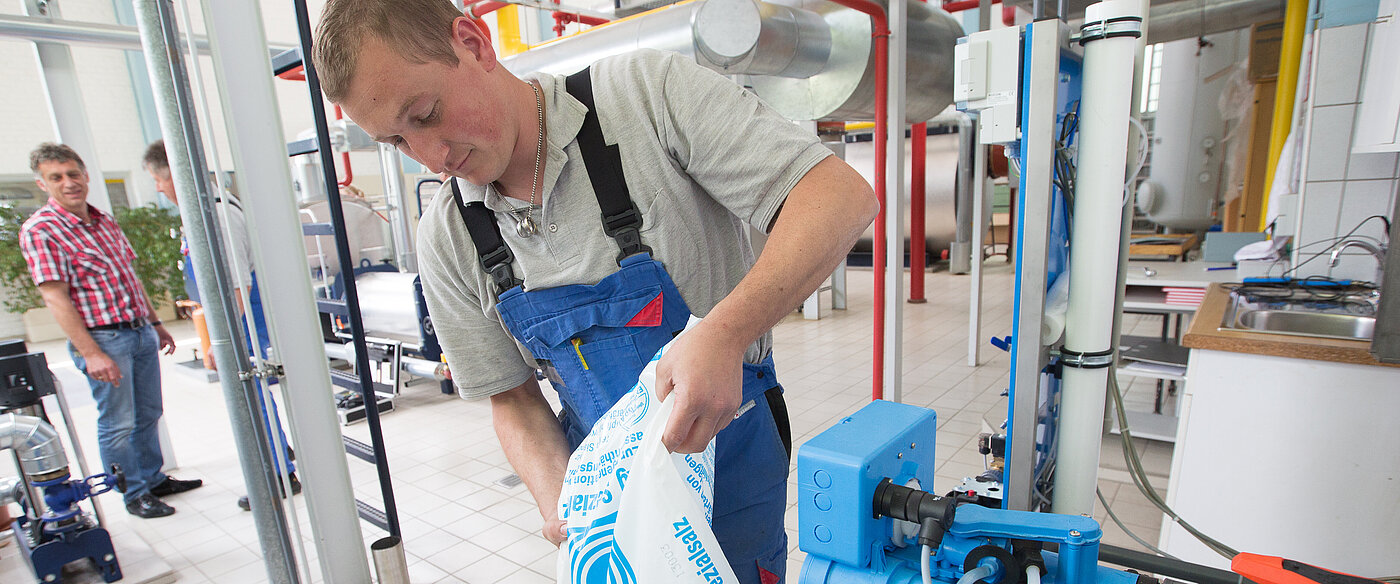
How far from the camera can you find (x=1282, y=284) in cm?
248

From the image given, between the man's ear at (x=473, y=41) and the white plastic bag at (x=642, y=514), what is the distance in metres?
0.48

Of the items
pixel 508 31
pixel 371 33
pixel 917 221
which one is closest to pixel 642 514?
pixel 371 33

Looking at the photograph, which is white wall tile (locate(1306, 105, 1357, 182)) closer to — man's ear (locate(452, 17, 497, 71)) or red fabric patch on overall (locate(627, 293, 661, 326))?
red fabric patch on overall (locate(627, 293, 661, 326))

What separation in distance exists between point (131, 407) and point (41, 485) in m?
0.74

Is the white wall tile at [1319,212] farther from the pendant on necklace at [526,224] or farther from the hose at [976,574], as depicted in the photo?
the pendant on necklace at [526,224]

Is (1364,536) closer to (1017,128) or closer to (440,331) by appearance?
(1017,128)

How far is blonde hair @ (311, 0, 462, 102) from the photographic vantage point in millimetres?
781

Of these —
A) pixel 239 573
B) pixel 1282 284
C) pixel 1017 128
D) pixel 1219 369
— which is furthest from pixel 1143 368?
pixel 239 573

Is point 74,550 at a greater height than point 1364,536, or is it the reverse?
point 1364,536

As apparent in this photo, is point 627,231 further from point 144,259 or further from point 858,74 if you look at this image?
point 144,259

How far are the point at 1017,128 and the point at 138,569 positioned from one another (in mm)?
3429

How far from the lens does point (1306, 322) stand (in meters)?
2.12

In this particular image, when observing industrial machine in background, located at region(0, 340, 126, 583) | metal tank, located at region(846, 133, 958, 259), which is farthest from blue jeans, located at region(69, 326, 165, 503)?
metal tank, located at region(846, 133, 958, 259)

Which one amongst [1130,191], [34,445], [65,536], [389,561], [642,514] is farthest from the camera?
[65,536]
